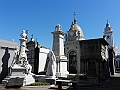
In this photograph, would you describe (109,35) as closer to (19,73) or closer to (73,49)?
(73,49)

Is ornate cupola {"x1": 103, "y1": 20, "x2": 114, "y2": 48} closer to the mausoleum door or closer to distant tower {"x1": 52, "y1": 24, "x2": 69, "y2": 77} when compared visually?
the mausoleum door

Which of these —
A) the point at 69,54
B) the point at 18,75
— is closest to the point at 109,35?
the point at 69,54

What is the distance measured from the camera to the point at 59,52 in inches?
565

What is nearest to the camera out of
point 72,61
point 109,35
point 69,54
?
point 69,54

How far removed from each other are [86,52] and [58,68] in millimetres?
9972

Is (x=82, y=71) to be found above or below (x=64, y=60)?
below

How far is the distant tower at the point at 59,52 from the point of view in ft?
45.6

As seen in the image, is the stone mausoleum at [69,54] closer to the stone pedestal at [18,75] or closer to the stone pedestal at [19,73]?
the stone pedestal at [19,73]

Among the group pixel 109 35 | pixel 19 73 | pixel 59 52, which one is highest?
pixel 109 35

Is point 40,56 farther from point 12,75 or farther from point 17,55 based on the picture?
point 12,75

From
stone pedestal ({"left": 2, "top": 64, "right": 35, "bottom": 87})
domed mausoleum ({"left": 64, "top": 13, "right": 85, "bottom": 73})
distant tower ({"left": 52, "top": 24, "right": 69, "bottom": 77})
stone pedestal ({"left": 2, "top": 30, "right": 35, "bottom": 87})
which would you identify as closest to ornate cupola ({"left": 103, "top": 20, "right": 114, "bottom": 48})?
domed mausoleum ({"left": 64, "top": 13, "right": 85, "bottom": 73})

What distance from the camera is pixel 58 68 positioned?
13.9 m

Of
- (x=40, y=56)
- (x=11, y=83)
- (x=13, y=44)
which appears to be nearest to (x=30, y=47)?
(x=40, y=56)

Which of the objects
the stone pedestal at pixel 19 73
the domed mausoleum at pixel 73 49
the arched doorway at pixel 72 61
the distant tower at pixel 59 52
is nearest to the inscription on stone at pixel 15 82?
the stone pedestal at pixel 19 73
